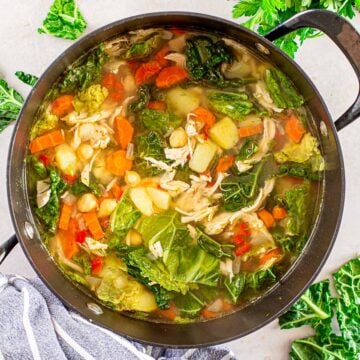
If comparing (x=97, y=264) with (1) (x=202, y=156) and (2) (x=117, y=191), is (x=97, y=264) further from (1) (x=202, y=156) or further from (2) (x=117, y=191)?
(1) (x=202, y=156)

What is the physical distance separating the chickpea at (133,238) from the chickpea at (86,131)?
15.1 inches

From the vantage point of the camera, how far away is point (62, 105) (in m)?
2.65

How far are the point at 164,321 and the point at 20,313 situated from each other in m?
0.55

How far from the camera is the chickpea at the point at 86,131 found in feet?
8.72

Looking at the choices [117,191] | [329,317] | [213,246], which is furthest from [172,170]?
[329,317]

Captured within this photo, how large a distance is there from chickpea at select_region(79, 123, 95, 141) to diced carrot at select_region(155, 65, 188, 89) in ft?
0.96

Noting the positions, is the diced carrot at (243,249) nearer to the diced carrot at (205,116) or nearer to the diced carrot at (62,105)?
the diced carrot at (205,116)

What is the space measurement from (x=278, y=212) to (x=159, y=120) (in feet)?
1.86

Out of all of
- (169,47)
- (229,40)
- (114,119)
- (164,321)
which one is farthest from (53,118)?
(164,321)

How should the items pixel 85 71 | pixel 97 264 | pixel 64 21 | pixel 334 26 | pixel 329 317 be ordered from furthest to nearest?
pixel 329 317 → pixel 64 21 → pixel 97 264 → pixel 85 71 → pixel 334 26

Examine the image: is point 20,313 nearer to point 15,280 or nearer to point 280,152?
point 15,280

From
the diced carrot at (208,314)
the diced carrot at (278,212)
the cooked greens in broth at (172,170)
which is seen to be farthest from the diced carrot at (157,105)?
the diced carrot at (208,314)

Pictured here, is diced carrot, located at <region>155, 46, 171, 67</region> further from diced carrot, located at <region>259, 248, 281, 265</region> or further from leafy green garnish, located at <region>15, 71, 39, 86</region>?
diced carrot, located at <region>259, 248, 281, 265</region>

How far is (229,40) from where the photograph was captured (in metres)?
2.64
